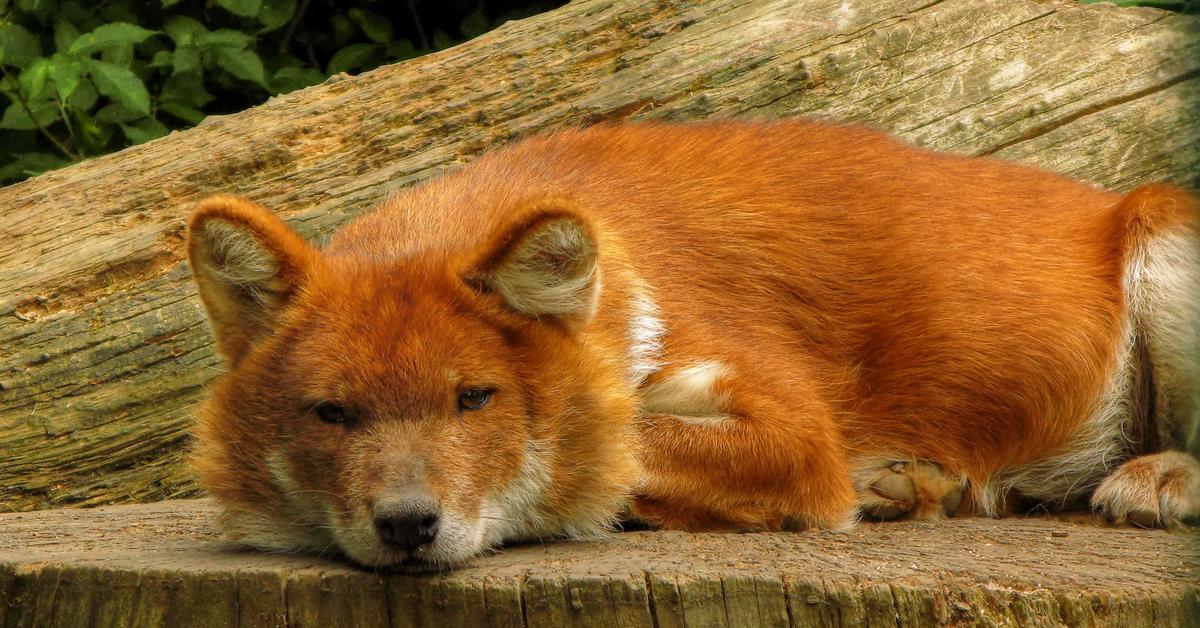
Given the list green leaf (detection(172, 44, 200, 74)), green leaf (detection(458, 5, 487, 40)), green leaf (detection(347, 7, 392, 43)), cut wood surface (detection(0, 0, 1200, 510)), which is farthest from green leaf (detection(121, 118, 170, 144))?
green leaf (detection(458, 5, 487, 40))

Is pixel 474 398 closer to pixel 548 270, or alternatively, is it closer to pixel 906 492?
pixel 548 270

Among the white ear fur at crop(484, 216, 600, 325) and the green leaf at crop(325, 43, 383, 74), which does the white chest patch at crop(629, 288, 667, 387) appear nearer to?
the white ear fur at crop(484, 216, 600, 325)

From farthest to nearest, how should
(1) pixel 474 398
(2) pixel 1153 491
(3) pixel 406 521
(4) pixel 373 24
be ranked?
(4) pixel 373 24, (2) pixel 1153 491, (1) pixel 474 398, (3) pixel 406 521

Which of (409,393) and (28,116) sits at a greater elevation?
(409,393)

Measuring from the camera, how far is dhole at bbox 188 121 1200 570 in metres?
3.65

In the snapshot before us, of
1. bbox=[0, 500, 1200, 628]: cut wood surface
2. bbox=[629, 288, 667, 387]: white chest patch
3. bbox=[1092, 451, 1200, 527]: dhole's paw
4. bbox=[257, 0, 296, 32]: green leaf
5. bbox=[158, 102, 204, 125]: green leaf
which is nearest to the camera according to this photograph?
bbox=[0, 500, 1200, 628]: cut wood surface

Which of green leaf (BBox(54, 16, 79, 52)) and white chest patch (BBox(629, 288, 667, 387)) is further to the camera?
green leaf (BBox(54, 16, 79, 52))

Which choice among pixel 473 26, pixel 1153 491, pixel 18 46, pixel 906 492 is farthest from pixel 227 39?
pixel 1153 491

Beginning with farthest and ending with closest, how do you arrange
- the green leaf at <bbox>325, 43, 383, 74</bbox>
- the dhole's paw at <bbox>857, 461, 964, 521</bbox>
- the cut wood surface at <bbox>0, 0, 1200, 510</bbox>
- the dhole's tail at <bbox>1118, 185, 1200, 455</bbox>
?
the green leaf at <bbox>325, 43, 383, 74</bbox>
the cut wood surface at <bbox>0, 0, 1200, 510</bbox>
the dhole's tail at <bbox>1118, 185, 1200, 455</bbox>
the dhole's paw at <bbox>857, 461, 964, 521</bbox>

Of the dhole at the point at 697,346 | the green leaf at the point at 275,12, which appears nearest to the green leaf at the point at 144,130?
the green leaf at the point at 275,12

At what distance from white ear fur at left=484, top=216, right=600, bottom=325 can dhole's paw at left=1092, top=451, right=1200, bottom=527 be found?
7.14 feet

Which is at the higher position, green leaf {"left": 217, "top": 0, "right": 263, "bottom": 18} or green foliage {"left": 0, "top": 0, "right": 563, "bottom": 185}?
green leaf {"left": 217, "top": 0, "right": 263, "bottom": 18}

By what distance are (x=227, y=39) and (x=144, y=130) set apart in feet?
2.43

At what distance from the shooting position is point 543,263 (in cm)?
379
